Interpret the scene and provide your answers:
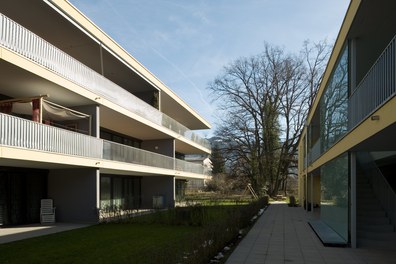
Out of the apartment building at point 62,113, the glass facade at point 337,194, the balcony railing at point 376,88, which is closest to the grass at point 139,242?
the apartment building at point 62,113

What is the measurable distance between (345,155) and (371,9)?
455 cm

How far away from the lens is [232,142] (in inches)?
1806

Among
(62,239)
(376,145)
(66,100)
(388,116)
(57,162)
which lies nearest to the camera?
(388,116)

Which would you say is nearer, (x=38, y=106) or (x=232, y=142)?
(x=38, y=106)

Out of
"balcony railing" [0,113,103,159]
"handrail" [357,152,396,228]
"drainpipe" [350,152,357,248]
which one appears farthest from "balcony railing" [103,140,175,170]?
"drainpipe" [350,152,357,248]

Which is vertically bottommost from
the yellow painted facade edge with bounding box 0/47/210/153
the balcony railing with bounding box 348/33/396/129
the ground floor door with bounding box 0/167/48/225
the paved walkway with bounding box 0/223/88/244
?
the paved walkway with bounding box 0/223/88/244

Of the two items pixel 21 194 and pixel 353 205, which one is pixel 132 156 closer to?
pixel 21 194

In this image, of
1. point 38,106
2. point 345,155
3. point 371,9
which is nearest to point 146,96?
point 38,106

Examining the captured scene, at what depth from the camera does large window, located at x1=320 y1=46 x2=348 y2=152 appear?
11.7 metres

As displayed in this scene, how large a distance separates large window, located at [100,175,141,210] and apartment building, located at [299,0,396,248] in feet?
42.6

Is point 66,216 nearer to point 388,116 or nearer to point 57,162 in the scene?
point 57,162

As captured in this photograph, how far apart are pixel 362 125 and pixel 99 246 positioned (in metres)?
8.00

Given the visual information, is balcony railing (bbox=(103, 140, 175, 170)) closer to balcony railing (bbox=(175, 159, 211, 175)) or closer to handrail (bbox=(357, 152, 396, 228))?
balcony railing (bbox=(175, 159, 211, 175))

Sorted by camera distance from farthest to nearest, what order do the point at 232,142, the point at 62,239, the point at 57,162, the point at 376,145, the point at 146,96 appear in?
1. the point at 232,142
2. the point at 146,96
3. the point at 57,162
4. the point at 62,239
5. the point at 376,145
